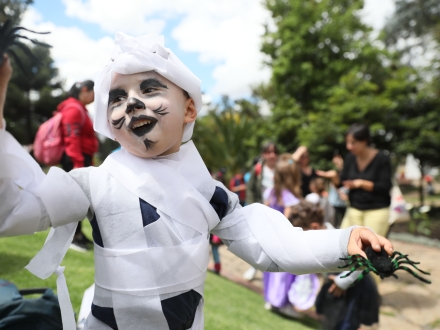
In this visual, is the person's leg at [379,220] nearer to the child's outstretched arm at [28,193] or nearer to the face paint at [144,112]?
the face paint at [144,112]

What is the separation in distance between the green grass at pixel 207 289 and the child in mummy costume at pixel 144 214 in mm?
1437

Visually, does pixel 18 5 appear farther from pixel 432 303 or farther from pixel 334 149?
pixel 334 149

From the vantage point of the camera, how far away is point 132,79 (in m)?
1.49

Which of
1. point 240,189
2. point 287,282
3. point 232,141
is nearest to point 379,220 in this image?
point 287,282

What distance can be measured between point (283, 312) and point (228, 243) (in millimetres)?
2723

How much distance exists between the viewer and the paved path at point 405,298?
13.4 ft

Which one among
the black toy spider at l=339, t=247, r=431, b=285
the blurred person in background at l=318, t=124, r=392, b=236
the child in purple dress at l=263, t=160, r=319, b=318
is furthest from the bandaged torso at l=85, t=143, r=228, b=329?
the blurred person in background at l=318, t=124, r=392, b=236

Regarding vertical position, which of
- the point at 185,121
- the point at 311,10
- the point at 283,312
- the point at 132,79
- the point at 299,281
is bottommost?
the point at 283,312

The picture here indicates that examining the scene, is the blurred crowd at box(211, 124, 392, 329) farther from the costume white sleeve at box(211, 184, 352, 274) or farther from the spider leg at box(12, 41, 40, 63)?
the spider leg at box(12, 41, 40, 63)

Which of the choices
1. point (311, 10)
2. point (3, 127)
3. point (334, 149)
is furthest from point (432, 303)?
point (311, 10)

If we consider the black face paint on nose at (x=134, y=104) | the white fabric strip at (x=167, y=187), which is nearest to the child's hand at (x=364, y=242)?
the white fabric strip at (x=167, y=187)

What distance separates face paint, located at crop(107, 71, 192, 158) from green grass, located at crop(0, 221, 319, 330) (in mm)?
1681

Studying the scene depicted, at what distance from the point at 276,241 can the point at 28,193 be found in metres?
0.93

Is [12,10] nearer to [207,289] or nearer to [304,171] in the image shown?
[207,289]
